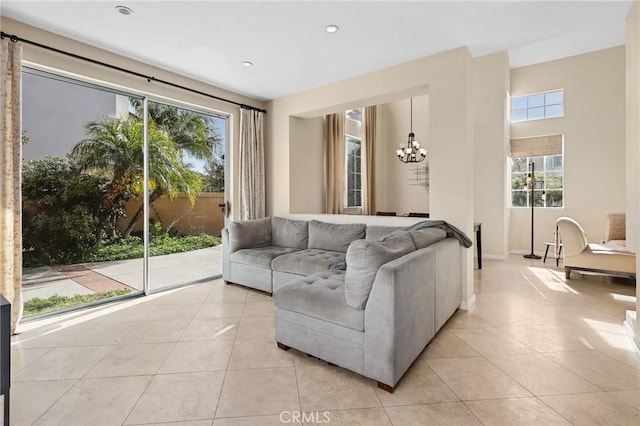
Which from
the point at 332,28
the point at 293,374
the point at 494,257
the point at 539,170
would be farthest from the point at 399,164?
the point at 293,374

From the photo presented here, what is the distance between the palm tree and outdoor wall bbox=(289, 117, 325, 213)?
1644 millimetres

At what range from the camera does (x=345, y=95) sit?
4039 millimetres

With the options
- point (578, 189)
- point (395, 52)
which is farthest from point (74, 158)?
point (578, 189)

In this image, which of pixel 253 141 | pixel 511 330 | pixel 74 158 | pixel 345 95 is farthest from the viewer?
pixel 253 141

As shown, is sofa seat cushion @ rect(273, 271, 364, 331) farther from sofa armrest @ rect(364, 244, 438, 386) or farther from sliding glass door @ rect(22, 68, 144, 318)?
sliding glass door @ rect(22, 68, 144, 318)

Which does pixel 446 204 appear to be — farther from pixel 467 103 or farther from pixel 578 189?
pixel 578 189

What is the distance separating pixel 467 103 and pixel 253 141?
303cm

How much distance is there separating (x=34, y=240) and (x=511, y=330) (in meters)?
4.62

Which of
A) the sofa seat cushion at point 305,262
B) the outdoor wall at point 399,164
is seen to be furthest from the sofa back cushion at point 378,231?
the outdoor wall at point 399,164

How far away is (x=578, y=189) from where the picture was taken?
5.77 metres

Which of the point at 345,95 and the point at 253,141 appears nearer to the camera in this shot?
the point at 345,95

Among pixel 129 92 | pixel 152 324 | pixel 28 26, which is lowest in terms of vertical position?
pixel 152 324

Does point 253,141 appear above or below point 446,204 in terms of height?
above

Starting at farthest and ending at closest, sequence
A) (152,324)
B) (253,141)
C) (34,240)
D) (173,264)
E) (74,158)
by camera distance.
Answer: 1. (253,141)
2. (173,264)
3. (74,158)
4. (34,240)
5. (152,324)
